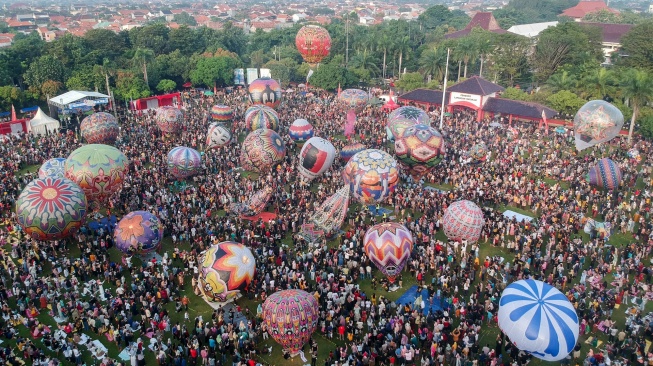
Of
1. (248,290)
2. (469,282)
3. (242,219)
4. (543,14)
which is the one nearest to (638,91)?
(469,282)

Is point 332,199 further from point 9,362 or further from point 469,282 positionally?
point 9,362

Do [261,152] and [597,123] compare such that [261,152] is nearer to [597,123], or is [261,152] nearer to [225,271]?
[225,271]

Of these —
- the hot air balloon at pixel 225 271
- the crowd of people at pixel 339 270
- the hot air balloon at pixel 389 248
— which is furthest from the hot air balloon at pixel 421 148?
the hot air balloon at pixel 225 271

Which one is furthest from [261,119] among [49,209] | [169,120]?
[49,209]

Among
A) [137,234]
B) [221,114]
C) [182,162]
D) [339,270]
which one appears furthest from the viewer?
[221,114]

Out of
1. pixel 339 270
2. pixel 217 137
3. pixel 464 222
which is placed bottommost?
pixel 339 270

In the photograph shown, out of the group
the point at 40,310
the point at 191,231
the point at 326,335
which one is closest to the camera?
the point at 326,335

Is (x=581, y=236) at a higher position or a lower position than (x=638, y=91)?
lower
